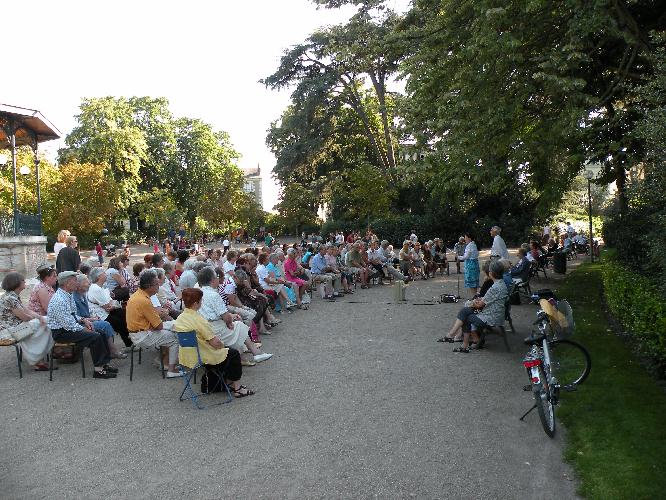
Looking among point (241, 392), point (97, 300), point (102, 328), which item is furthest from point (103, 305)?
point (241, 392)

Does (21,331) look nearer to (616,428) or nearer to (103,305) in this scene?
(103,305)

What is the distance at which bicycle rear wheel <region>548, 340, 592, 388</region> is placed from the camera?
7.04 meters

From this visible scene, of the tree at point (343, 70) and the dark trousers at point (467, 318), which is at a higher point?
the tree at point (343, 70)

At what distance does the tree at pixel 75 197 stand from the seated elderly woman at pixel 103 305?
32.0m

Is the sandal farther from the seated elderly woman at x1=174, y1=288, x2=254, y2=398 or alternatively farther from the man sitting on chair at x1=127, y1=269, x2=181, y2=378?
the man sitting on chair at x1=127, y1=269, x2=181, y2=378

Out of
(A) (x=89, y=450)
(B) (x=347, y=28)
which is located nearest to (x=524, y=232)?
(B) (x=347, y=28)

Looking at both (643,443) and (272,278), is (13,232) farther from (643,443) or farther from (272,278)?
(643,443)

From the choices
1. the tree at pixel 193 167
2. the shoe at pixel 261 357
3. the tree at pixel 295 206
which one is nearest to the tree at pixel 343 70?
the tree at pixel 295 206

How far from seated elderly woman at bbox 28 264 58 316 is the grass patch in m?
7.36

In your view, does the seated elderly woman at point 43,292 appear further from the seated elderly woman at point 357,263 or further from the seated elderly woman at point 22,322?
the seated elderly woman at point 357,263

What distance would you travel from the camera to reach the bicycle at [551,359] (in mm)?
5535

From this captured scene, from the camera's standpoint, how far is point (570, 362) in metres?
7.57

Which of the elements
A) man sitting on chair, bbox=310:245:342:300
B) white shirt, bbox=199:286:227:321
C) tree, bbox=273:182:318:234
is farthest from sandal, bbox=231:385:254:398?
tree, bbox=273:182:318:234

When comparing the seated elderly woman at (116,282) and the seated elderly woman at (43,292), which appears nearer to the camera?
the seated elderly woman at (43,292)
